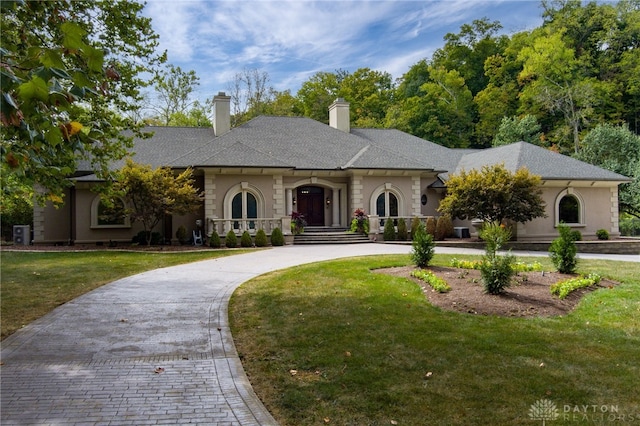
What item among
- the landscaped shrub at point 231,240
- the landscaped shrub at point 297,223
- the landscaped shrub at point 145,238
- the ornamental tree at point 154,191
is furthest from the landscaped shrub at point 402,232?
the landscaped shrub at point 145,238

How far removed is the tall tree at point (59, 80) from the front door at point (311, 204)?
12.7 m

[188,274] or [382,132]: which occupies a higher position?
[382,132]

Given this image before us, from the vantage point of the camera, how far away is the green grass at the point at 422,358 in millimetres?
4145

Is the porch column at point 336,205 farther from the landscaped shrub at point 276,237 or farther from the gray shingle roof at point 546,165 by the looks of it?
the gray shingle roof at point 546,165

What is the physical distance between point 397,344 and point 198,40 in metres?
12.6

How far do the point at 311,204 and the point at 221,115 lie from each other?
26.2ft

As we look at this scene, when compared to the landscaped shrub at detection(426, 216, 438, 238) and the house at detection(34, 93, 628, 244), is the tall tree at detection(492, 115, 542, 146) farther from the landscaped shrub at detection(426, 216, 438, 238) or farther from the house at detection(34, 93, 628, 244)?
the landscaped shrub at detection(426, 216, 438, 238)

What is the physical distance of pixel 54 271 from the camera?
12008 mm

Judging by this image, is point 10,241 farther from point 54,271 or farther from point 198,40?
point 198,40

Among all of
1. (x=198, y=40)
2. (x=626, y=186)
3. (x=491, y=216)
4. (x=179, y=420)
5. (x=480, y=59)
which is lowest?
(x=179, y=420)

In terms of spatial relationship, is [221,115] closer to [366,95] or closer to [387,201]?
[387,201]

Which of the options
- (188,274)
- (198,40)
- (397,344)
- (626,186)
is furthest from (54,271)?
(626,186)

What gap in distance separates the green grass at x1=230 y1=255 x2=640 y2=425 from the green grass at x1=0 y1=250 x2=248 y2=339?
3.56 meters

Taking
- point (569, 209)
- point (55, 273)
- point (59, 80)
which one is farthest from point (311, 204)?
point (59, 80)
